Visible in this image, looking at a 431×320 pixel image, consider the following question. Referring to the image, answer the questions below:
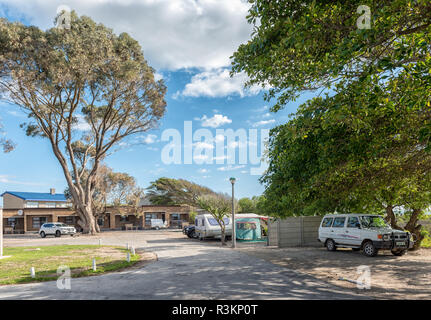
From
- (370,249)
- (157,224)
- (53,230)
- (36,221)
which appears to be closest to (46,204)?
(36,221)

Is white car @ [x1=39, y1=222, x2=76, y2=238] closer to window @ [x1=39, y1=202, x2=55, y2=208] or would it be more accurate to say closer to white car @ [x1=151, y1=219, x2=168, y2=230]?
white car @ [x1=151, y1=219, x2=168, y2=230]

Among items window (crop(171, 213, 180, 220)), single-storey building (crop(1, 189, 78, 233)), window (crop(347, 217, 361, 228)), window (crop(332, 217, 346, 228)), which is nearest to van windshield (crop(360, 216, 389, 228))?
window (crop(347, 217, 361, 228))

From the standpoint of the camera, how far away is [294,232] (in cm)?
1972

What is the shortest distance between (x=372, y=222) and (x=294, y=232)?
5.93 m

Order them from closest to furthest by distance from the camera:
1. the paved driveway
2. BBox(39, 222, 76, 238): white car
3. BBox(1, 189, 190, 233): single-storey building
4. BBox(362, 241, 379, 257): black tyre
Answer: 1. the paved driveway
2. BBox(362, 241, 379, 257): black tyre
3. BBox(39, 222, 76, 238): white car
4. BBox(1, 189, 190, 233): single-storey building

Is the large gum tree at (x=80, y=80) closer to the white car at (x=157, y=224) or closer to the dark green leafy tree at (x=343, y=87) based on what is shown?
the white car at (x=157, y=224)

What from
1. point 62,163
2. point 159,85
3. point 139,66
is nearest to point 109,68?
point 139,66

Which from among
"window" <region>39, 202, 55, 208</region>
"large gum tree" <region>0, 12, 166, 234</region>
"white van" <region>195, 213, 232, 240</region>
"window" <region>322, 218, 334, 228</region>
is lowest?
"window" <region>39, 202, 55, 208</region>

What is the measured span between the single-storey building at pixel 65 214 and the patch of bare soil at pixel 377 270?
35.1 metres

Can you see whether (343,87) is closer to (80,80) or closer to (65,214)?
(80,80)

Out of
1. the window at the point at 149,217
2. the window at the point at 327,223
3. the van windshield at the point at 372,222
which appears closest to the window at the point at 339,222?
the window at the point at 327,223

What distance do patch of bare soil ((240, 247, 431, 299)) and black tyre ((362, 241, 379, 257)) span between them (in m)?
0.22

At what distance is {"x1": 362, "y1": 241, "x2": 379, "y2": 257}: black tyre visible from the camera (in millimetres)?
13648

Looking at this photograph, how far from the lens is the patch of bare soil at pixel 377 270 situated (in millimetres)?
7938
